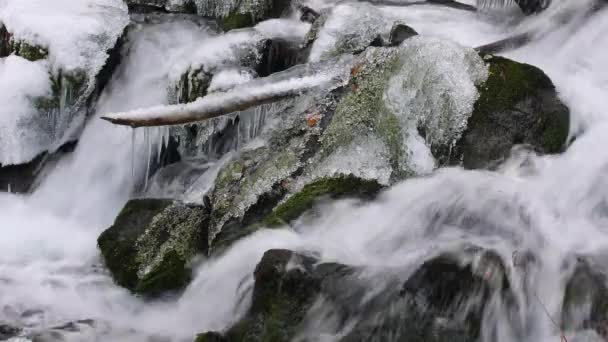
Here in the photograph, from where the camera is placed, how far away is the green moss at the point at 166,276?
4.55 metres

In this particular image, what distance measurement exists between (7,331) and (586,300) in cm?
362

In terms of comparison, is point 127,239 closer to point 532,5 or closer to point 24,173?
point 24,173

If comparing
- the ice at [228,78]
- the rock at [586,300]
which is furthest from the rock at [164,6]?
the rock at [586,300]

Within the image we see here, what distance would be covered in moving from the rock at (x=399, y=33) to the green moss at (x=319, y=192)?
157cm

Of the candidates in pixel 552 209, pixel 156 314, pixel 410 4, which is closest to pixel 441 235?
pixel 552 209

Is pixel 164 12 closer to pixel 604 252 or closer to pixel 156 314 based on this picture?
pixel 156 314

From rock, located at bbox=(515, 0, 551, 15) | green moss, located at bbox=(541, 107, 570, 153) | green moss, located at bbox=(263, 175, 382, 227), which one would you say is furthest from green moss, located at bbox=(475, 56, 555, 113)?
rock, located at bbox=(515, 0, 551, 15)

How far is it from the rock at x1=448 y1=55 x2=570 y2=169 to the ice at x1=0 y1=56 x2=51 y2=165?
4.04 meters

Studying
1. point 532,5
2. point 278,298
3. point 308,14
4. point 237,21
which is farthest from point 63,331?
point 532,5

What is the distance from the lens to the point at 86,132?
6305mm

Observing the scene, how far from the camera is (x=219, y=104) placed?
4469mm

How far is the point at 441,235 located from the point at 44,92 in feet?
13.8

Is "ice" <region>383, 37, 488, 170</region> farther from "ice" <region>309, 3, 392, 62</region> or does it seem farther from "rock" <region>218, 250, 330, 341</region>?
"rock" <region>218, 250, 330, 341</region>

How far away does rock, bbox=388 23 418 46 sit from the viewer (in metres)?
5.34
